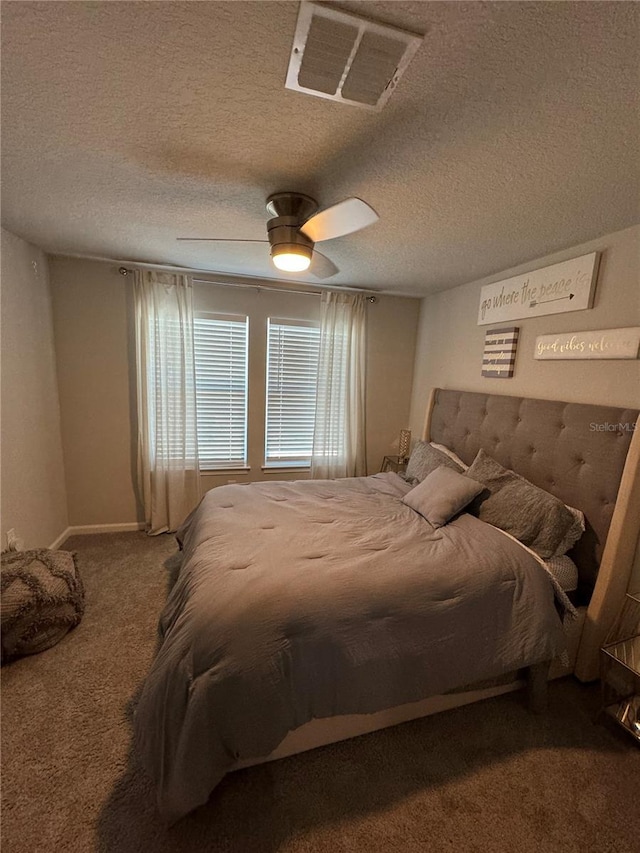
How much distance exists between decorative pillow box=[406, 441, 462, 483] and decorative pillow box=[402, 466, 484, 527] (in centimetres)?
34

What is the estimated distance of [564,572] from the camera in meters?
1.73

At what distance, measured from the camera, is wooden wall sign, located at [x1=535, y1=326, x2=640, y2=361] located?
172cm

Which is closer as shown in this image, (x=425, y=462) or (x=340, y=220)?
(x=340, y=220)

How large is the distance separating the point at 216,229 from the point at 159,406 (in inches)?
64.2

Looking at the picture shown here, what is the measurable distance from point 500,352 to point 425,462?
1.00 meters

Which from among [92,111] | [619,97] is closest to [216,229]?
[92,111]

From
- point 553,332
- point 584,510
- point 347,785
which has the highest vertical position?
point 553,332

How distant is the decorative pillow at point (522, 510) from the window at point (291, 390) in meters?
1.92

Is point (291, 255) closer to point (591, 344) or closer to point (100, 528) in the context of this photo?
point (591, 344)

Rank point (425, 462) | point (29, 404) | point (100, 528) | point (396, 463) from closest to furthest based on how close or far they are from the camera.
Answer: point (29, 404) → point (425, 462) → point (100, 528) → point (396, 463)

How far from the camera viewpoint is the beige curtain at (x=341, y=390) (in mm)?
3398

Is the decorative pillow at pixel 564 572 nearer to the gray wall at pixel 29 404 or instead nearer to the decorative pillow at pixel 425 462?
the decorative pillow at pixel 425 462

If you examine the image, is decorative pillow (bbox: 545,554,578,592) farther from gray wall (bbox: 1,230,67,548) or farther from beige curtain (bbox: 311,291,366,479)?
gray wall (bbox: 1,230,67,548)

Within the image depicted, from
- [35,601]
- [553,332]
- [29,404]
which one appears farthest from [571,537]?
[29,404]
